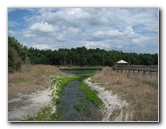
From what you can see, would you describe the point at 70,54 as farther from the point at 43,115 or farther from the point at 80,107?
the point at 43,115

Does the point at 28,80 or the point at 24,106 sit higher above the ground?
the point at 28,80

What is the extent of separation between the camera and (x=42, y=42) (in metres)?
8.12

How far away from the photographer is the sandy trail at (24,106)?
A: 7565mm

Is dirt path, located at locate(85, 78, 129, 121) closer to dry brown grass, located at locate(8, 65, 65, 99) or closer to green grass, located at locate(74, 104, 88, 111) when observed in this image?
green grass, located at locate(74, 104, 88, 111)

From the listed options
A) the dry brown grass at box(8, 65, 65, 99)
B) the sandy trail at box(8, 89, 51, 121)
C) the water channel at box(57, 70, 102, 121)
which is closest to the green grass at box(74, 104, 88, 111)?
the water channel at box(57, 70, 102, 121)

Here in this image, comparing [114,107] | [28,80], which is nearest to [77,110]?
[114,107]

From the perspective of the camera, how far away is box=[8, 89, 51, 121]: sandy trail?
24.8 feet

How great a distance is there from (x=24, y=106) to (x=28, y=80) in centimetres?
490

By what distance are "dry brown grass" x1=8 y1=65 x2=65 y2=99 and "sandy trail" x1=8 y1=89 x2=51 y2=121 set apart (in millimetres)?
261

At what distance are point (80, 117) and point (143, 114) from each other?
2200 mm

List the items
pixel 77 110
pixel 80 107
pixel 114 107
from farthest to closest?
pixel 80 107 → pixel 77 110 → pixel 114 107

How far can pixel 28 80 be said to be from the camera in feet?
44.3

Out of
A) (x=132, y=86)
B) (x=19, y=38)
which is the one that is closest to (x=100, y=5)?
(x=19, y=38)
